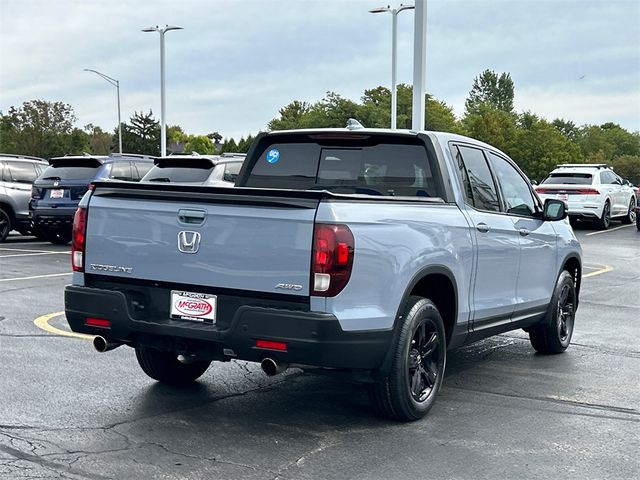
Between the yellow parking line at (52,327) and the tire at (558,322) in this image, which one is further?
the yellow parking line at (52,327)

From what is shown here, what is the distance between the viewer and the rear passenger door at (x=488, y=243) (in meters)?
6.42

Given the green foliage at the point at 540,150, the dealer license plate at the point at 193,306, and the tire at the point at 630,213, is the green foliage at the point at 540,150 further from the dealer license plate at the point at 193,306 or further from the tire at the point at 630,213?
the dealer license plate at the point at 193,306

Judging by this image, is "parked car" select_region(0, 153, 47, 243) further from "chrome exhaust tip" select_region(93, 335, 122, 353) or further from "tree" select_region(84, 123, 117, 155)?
"tree" select_region(84, 123, 117, 155)

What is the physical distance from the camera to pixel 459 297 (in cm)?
611

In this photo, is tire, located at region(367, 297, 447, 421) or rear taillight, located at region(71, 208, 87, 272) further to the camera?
rear taillight, located at region(71, 208, 87, 272)

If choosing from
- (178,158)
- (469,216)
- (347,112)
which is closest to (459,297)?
(469,216)

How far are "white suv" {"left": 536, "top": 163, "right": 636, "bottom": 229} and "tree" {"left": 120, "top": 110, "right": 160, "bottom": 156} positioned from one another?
308 feet

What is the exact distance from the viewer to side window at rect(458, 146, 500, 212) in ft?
21.6

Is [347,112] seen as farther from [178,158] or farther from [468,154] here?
[468,154]

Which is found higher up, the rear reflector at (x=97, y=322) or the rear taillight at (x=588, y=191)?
the rear taillight at (x=588, y=191)

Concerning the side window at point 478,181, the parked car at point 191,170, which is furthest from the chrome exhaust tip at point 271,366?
the parked car at point 191,170

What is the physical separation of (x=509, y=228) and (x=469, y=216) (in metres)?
0.75

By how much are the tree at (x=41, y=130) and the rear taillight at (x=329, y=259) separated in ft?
243

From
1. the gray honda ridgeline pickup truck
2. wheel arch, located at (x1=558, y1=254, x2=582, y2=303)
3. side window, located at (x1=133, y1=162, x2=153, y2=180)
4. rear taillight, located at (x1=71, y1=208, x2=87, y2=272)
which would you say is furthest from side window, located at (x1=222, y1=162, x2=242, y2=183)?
rear taillight, located at (x1=71, y1=208, x2=87, y2=272)
